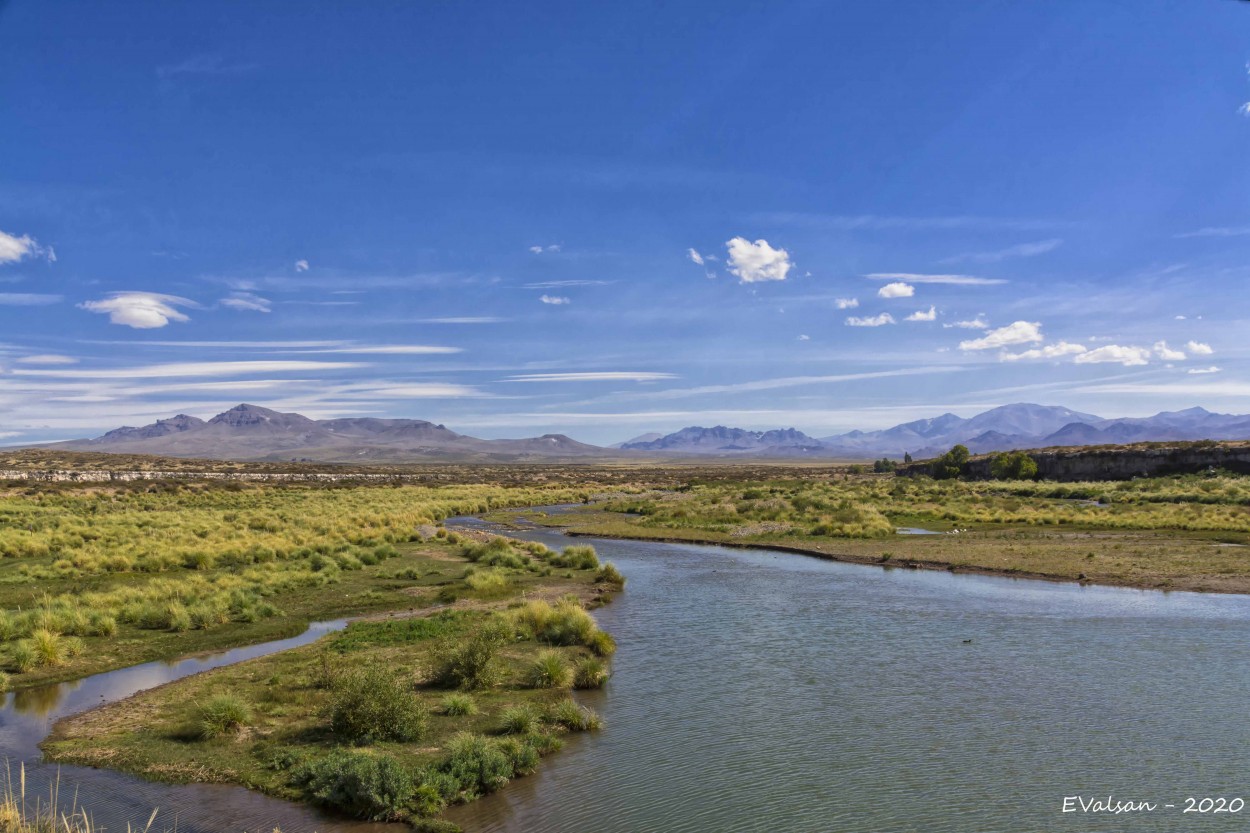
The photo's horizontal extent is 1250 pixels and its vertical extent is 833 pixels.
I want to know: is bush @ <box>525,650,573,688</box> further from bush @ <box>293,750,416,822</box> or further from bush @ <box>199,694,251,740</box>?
bush @ <box>199,694,251,740</box>

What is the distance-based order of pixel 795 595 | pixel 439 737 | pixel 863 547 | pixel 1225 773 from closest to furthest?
pixel 1225 773 < pixel 439 737 < pixel 795 595 < pixel 863 547

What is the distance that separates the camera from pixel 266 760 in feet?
40.9

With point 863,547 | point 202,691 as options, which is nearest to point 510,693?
point 202,691

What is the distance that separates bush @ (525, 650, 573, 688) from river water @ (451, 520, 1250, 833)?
3.66ft

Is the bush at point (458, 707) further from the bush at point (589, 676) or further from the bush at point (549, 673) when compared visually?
the bush at point (589, 676)

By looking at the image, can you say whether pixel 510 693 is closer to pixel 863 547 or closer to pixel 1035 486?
pixel 863 547

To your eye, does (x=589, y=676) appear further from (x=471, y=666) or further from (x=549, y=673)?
(x=471, y=666)

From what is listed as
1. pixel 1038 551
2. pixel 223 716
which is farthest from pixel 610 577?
pixel 1038 551

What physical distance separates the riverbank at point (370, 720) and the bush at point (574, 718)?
3cm

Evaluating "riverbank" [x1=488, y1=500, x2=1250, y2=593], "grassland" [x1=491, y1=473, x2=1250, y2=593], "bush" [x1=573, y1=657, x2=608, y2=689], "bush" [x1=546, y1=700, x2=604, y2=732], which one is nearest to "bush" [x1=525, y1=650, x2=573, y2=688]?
"bush" [x1=573, y1=657, x2=608, y2=689]

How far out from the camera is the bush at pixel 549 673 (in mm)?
16922

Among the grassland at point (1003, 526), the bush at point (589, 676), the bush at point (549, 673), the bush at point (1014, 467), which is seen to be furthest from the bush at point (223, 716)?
the bush at point (1014, 467)

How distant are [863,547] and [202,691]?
33.9 meters

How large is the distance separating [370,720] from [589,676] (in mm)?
5314
